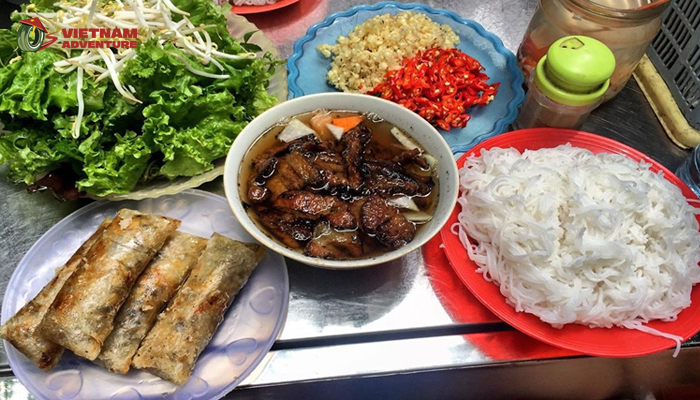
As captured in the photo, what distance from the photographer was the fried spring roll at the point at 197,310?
1577 mm

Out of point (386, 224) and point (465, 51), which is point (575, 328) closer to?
point (386, 224)

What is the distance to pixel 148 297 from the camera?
168cm

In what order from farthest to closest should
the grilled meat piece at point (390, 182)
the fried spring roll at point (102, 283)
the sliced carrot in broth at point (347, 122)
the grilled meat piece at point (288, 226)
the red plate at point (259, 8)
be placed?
1. the red plate at point (259, 8)
2. the sliced carrot in broth at point (347, 122)
3. the grilled meat piece at point (390, 182)
4. the grilled meat piece at point (288, 226)
5. the fried spring roll at point (102, 283)

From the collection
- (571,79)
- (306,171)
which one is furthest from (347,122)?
(571,79)

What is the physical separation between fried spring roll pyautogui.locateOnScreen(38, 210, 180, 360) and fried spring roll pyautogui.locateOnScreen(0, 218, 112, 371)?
0.05 metres

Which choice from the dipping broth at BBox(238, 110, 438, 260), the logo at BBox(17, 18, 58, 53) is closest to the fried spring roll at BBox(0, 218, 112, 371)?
the dipping broth at BBox(238, 110, 438, 260)

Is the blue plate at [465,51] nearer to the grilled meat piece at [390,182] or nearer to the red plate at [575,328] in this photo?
the grilled meat piece at [390,182]

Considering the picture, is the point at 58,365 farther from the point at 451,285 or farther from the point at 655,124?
the point at 655,124

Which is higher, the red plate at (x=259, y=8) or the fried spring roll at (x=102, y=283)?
the red plate at (x=259, y=8)

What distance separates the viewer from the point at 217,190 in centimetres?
215

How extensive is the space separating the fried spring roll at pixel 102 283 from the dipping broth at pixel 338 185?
0.37 m

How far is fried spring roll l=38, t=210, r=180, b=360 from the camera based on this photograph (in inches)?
60.1

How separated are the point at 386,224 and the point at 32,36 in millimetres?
1697

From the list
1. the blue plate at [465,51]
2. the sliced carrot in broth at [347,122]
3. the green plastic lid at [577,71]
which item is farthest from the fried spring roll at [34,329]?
the green plastic lid at [577,71]
